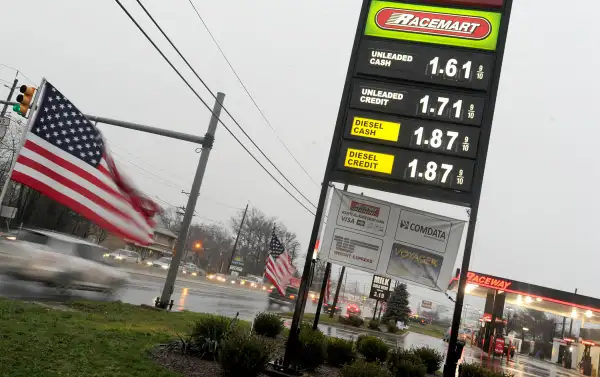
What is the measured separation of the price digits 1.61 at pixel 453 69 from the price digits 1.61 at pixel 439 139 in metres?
1.22

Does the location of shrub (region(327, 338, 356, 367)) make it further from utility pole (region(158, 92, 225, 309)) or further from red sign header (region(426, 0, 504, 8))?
red sign header (region(426, 0, 504, 8))

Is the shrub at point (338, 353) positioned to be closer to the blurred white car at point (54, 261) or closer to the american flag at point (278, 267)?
the american flag at point (278, 267)

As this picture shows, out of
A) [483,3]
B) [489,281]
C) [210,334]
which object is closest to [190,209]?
[210,334]

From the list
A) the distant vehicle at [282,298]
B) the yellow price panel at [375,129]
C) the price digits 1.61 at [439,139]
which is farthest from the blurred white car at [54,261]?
the distant vehicle at [282,298]

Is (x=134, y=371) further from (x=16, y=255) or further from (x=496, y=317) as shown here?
(x=496, y=317)

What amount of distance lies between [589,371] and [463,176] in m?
30.7

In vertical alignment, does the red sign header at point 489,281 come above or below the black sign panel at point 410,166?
below

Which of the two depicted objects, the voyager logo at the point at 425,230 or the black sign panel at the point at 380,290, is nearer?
the voyager logo at the point at 425,230

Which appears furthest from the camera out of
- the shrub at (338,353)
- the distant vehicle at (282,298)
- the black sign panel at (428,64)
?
the distant vehicle at (282,298)

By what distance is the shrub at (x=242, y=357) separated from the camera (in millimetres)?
7188

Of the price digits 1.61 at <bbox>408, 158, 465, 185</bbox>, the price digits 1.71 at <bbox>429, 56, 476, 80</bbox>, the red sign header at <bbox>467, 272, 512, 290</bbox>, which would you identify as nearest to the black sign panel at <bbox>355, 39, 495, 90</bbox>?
the price digits 1.71 at <bbox>429, 56, 476, 80</bbox>

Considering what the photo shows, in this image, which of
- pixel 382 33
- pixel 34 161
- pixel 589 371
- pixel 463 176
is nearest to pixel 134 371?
pixel 34 161

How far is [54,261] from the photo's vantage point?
14773mm

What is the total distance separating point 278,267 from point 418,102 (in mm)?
8612
